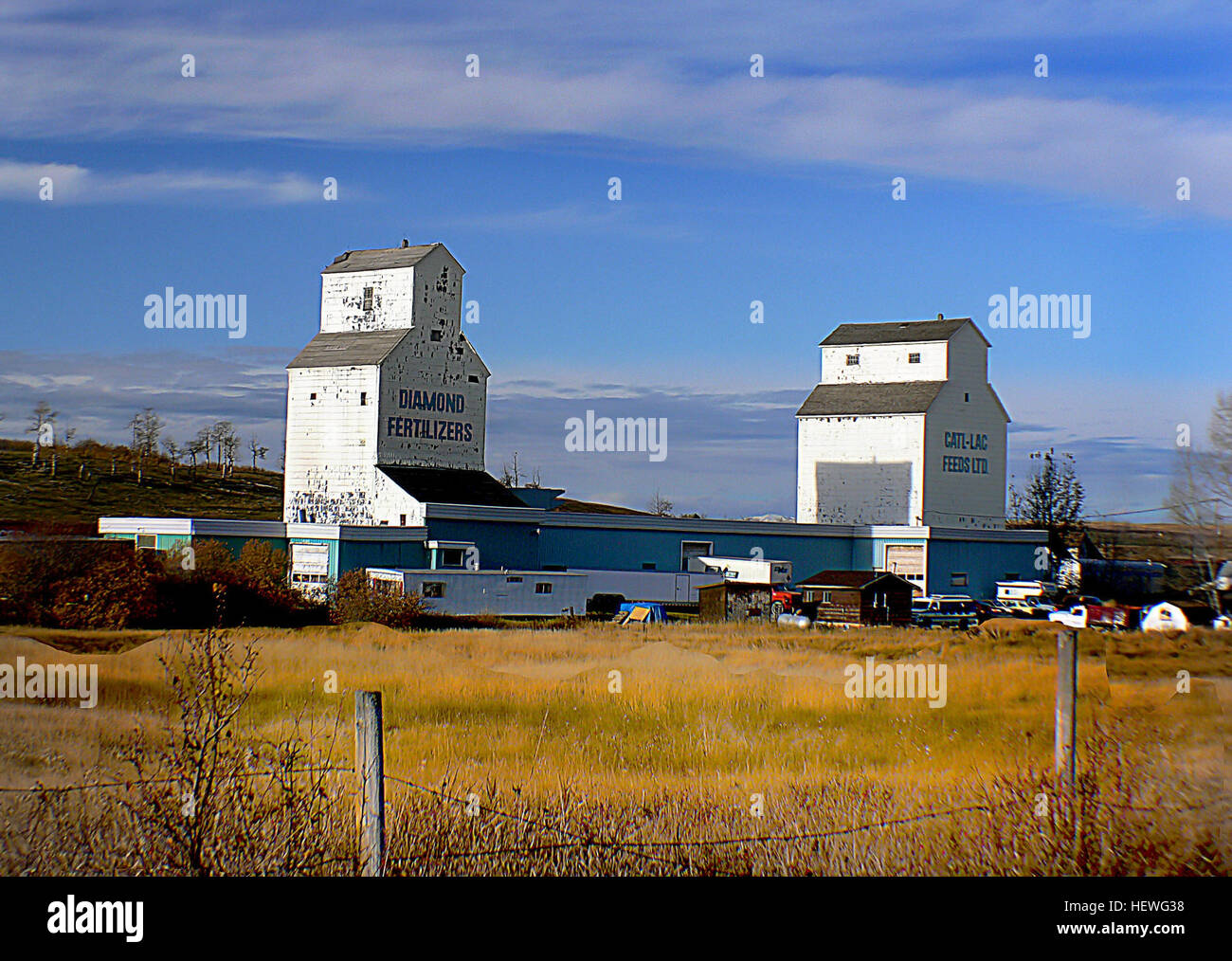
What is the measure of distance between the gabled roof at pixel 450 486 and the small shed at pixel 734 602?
7.68 m

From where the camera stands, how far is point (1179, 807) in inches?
414

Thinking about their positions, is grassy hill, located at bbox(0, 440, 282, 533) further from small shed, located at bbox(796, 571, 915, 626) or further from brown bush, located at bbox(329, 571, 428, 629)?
small shed, located at bbox(796, 571, 915, 626)

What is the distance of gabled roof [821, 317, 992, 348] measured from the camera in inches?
2105

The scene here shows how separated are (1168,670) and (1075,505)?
45.7 metres

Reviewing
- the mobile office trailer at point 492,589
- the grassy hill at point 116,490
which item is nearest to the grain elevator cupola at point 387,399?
the mobile office trailer at point 492,589

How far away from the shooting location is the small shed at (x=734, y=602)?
4250 centimetres

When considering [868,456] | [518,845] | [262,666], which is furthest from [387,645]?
[868,456]

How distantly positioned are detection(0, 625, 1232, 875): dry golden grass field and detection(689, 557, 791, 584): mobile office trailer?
1932 centimetres

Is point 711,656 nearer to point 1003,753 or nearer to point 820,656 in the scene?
point 820,656

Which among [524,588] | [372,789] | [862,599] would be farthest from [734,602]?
[372,789]

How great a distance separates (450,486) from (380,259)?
9.92 m

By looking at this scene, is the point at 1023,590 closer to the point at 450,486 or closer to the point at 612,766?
the point at 450,486

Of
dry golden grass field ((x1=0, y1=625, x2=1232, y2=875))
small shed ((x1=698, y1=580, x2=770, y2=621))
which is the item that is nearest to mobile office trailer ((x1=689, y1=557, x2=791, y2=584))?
small shed ((x1=698, y1=580, x2=770, y2=621))

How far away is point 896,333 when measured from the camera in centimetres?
5488
